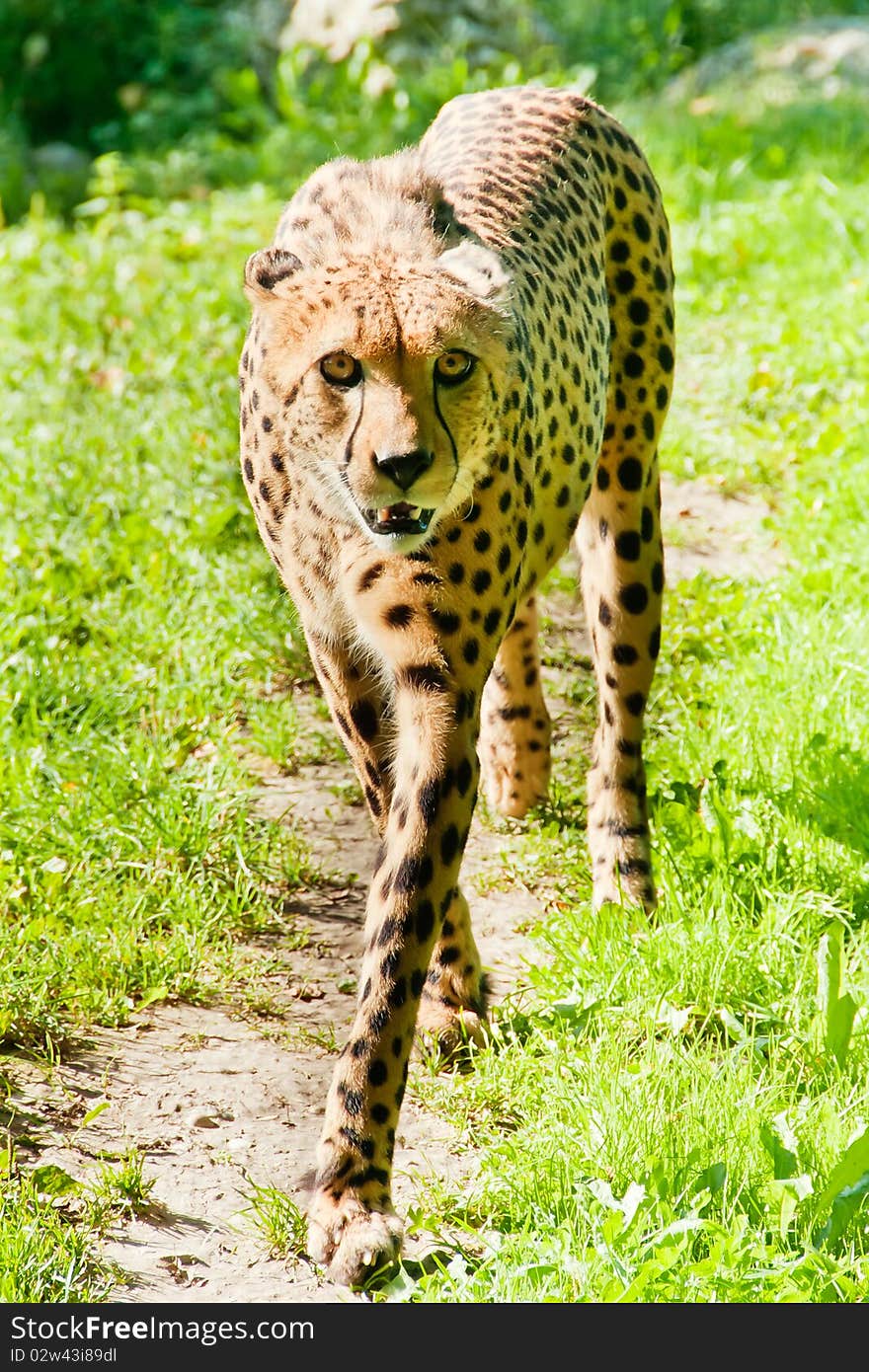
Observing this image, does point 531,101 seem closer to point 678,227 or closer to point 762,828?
point 762,828

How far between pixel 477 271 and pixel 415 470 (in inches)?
19.3

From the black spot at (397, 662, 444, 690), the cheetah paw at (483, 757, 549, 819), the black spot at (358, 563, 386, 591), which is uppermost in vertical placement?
the black spot at (358, 563, 386, 591)

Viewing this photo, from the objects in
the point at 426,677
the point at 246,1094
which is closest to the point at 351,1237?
the point at 246,1094

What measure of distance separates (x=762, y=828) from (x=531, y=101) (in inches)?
76.2

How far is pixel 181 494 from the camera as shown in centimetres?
587

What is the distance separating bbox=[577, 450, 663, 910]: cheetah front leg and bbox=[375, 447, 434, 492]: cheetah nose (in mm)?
1554

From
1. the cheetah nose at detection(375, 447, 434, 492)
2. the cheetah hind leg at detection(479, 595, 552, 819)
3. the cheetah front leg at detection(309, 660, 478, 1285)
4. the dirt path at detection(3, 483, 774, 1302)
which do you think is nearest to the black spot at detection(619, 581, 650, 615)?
the cheetah hind leg at detection(479, 595, 552, 819)

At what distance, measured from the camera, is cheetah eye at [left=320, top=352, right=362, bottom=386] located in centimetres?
308

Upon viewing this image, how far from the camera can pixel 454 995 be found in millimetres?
3898

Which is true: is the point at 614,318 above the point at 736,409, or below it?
above

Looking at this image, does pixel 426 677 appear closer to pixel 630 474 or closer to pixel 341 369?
pixel 341 369

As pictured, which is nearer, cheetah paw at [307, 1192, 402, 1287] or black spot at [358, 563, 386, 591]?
cheetah paw at [307, 1192, 402, 1287]

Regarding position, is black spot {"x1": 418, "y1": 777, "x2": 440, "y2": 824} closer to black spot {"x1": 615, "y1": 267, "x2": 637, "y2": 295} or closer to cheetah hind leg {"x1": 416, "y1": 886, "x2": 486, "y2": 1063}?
cheetah hind leg {"x1": 416, "y1": 886, "x2": 486, "y2": 1063}

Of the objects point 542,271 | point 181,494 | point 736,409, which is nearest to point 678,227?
point 736,409
